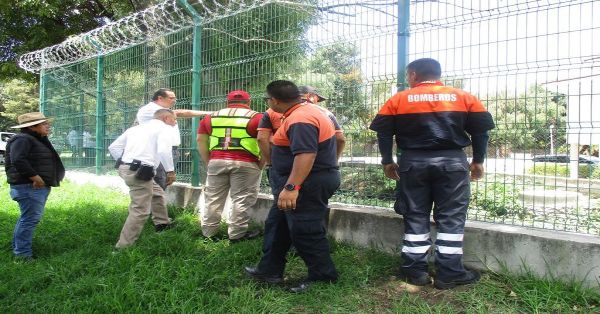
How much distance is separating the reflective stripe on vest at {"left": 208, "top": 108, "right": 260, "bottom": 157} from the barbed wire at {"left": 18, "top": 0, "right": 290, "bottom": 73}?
138 cm

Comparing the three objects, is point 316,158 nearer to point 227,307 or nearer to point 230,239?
point 227,307

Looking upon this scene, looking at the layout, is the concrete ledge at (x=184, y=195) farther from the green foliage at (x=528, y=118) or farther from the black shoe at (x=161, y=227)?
the green foliage at (x=528, y=118)

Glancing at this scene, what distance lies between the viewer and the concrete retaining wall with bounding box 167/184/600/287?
3051mm

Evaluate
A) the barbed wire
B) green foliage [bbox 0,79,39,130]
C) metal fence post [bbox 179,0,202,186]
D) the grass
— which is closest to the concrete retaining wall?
the grass

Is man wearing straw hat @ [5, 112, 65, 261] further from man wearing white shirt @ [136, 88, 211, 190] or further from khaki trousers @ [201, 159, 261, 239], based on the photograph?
khaki trousers @ [201, 159, 261, 239]

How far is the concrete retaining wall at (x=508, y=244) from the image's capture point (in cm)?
305

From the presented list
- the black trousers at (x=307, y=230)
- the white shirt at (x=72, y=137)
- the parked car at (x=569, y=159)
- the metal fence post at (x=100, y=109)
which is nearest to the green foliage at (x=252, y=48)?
the black trousers at (x=307, y=230)

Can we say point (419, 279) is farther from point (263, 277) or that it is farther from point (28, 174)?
point (28, 174)

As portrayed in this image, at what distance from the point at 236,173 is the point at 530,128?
8.69ft

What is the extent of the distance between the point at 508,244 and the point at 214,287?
2.17m

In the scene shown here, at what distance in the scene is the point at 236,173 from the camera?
15.0ft

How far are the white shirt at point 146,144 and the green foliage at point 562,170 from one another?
132 inches

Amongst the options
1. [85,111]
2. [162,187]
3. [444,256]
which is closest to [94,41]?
[85,111]

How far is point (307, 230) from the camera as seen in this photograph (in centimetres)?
320
